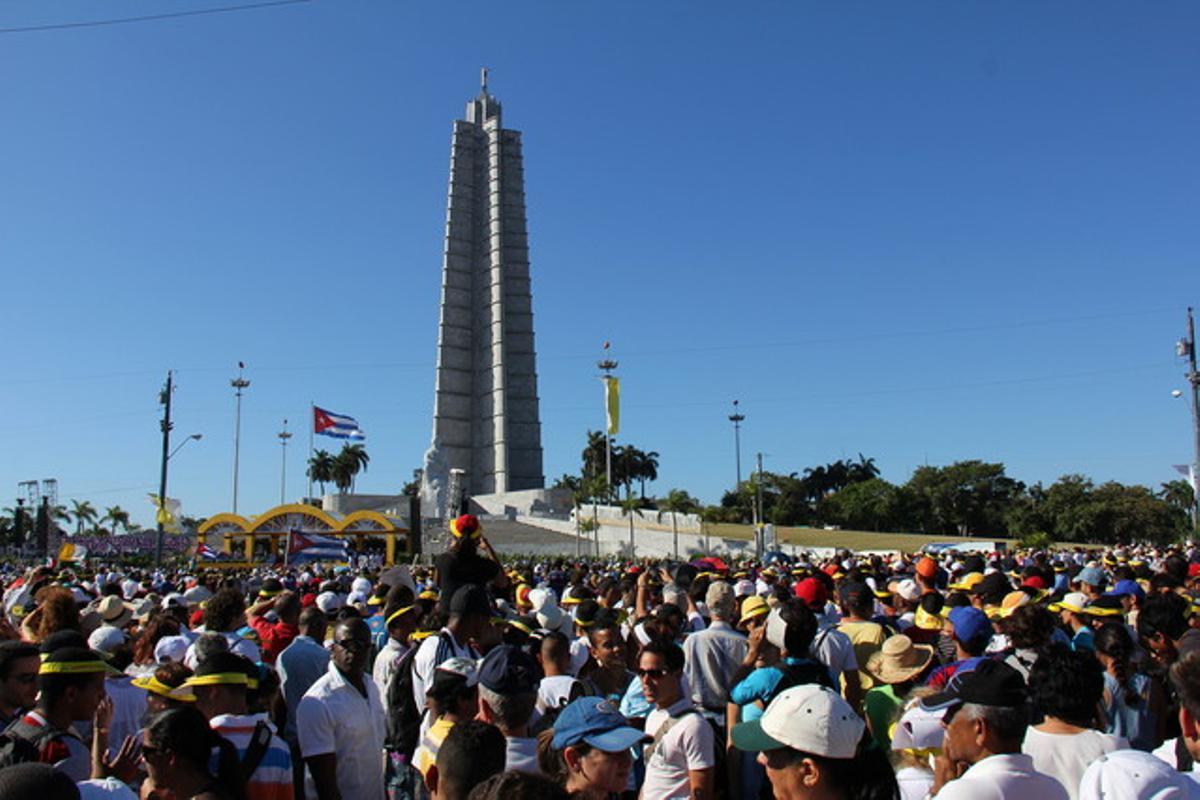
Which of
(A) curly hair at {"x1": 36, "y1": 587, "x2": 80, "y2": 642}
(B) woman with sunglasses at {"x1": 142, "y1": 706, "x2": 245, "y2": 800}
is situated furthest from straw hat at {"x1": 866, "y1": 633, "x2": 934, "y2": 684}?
(A) curly hair at {"x1": 36, "y1": 587, "x2": 80, "y2": 642}

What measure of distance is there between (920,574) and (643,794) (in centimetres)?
709

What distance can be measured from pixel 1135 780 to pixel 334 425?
4909cm

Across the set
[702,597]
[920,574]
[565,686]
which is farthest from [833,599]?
[565,686]

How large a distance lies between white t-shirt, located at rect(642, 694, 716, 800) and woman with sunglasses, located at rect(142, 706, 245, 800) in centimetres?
176

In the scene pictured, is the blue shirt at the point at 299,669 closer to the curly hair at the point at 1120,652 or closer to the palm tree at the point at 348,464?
the curly hair at the point at 1120,652

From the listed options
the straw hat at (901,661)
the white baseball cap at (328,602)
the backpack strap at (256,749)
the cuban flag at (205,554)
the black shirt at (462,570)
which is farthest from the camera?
the cuban flag at (205,554)

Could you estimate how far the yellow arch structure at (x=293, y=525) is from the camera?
36.9 meters

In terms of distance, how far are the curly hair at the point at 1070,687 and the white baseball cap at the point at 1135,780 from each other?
86 centimetres

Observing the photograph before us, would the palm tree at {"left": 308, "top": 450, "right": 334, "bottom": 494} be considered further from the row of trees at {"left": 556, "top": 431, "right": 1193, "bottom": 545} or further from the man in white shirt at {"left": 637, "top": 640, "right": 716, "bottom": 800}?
the man in white shirt at {"left": 637, "top": 640, "right": 716, "bottom": 800}

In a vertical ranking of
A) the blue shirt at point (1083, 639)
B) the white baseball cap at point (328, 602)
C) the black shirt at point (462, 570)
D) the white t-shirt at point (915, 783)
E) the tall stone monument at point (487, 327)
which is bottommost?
the white t-shirt at point (915, 783)

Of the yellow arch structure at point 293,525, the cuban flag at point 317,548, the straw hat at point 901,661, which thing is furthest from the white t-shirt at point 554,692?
the yellow arch structure at point 293,525

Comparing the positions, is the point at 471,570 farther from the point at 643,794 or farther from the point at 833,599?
the point at 833,599

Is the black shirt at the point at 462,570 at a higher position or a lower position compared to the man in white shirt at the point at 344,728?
higher

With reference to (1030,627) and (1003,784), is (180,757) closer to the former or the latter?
(1003,784)
